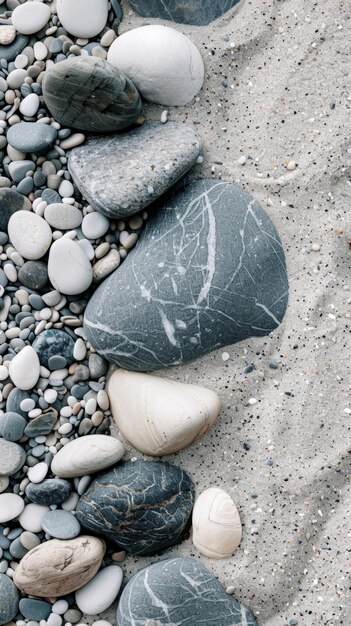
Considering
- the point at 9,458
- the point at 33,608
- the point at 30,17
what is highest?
the point at 30,17

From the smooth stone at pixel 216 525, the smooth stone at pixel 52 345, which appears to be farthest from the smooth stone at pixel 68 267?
the smooth stone at pixel 216 525

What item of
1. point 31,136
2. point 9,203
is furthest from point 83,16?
point 9,203

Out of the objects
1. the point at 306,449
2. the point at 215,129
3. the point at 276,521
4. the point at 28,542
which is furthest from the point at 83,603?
the point at 215,129

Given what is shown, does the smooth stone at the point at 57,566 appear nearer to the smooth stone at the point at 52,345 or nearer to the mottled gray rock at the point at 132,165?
the smooth stone at the point at 52,345

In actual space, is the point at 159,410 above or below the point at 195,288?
below

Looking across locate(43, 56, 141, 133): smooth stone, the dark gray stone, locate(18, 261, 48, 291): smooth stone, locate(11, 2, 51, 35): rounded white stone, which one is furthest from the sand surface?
locate(18, 261, 48, 291): smooth stone

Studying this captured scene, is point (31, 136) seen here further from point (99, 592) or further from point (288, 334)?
point (99, 592)

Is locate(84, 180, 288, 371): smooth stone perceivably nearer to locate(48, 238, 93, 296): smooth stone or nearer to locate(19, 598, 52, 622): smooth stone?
locate(48, 238, 93, 296): smooth stone
